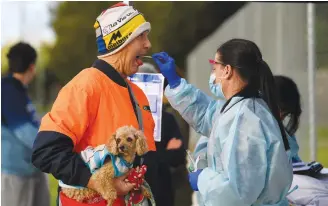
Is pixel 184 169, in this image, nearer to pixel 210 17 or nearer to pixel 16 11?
pixel 210 17

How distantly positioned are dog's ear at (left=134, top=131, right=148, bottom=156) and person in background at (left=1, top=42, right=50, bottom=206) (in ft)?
5.58

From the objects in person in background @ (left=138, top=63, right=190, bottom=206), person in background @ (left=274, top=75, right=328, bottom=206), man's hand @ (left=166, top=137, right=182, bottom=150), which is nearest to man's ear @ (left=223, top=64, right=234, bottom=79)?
person in background @ (left=274, top=75, right=328, bottom=206)

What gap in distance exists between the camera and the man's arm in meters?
1.89

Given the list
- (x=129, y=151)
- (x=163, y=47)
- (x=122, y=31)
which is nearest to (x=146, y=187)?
(x=129, y=151)

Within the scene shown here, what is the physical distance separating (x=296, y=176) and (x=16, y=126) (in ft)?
5.30

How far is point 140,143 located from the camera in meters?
1.92

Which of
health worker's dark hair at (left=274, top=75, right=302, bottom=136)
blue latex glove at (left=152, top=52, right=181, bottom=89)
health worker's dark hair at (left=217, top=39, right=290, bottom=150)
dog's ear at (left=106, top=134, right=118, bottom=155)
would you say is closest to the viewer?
dog's ear at (left=106, top=134, right=118, bottom=155)

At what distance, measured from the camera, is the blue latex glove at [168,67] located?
2.47 m

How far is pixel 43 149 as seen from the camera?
190 cm

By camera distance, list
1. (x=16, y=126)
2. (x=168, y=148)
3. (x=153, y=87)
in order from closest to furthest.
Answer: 1. (x=153, y=87)
2. (x=168, y=148)
3. (x=16, y=126)

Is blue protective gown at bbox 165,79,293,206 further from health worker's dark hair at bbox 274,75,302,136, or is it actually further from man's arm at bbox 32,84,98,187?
health worker's dark hair at bbox 274,75,302,136

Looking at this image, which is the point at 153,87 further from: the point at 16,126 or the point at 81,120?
the point at 16,126

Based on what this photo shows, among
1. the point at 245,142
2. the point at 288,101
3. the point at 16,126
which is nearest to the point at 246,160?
the point at 245,142

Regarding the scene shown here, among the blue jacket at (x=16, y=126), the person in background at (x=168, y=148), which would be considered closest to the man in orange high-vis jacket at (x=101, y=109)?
the person in background at (x=168, y=148)
